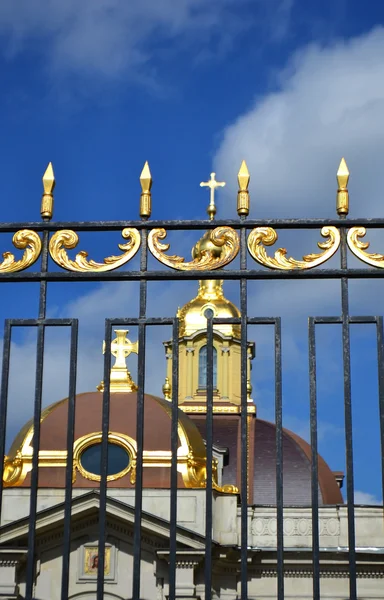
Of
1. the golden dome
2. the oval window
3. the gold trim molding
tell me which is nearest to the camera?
the oval window

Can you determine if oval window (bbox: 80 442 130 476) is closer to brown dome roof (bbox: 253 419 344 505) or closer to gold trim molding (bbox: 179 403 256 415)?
brown dome roof (bbox: 253 419 344 505)

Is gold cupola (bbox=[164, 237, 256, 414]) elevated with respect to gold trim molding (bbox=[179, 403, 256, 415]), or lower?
elevated

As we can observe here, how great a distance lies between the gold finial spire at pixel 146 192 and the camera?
6.50 m

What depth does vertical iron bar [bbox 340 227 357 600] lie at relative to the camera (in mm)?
5918

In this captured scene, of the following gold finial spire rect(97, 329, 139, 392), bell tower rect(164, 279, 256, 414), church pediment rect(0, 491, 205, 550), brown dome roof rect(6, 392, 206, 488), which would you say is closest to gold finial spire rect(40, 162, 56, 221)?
church pediment rect(0, 491, 205, 550)

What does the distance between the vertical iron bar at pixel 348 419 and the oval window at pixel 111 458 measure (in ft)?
72.8

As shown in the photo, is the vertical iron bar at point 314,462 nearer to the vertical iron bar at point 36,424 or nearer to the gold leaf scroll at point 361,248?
the gold leaf scroll at point 361,248

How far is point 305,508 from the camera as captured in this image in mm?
29078

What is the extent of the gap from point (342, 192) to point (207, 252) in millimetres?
833

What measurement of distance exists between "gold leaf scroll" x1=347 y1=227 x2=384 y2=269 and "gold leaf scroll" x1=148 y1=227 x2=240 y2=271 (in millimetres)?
633

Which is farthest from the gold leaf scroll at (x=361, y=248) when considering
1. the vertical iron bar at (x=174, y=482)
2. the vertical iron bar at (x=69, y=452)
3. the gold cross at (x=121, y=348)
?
the gold cross at (x=121, y=348)

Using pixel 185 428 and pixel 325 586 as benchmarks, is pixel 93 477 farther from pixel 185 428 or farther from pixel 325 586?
pixel 325 586

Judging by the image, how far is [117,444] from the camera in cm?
2806

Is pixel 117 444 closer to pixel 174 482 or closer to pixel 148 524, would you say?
pixel 148 524
